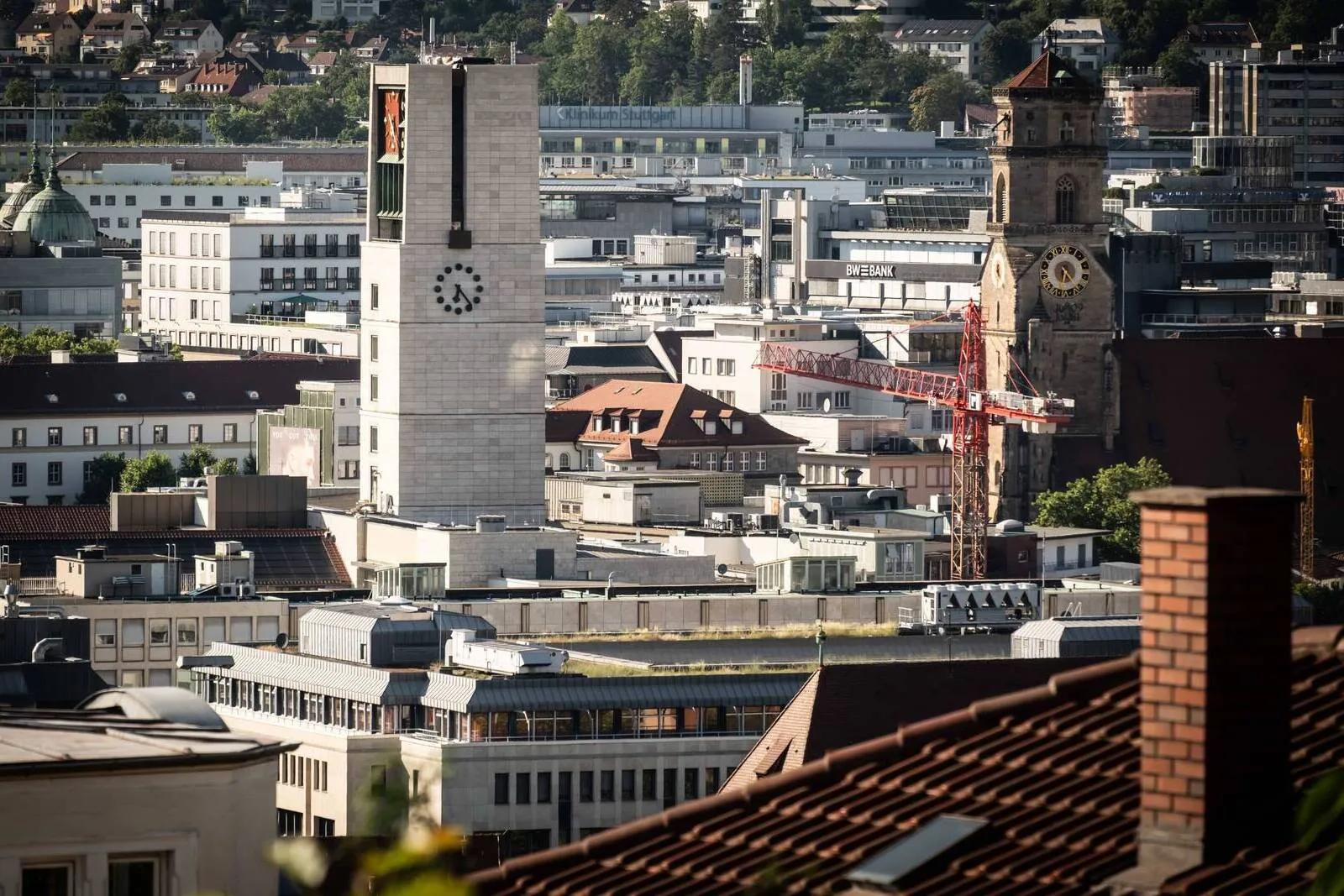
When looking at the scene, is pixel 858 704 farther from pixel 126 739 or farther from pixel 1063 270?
pixel 1063 270

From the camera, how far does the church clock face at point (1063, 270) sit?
157125mm

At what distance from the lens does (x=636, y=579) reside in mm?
111812

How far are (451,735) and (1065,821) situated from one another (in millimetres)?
58258

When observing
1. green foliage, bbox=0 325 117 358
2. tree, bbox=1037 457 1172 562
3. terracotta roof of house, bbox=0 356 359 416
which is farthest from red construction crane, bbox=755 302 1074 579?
green foliage, bbox=0 325 117 358

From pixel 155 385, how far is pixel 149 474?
11.4 m

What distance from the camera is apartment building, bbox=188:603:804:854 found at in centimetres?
7900

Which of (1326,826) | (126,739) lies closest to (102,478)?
(126,739)

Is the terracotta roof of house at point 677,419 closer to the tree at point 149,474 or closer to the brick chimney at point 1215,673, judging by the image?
the tree at point 149,474

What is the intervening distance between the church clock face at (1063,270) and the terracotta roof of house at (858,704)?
3115 inches

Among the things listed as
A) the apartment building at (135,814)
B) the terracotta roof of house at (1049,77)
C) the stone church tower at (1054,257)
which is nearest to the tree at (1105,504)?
the stone church tower at (1054,257)

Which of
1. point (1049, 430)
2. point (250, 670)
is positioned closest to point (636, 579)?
point (250, 670)

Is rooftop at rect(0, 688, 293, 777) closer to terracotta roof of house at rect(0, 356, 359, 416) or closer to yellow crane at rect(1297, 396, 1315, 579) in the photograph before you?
yellow crane at rect(1297, 396, 1315, 579)

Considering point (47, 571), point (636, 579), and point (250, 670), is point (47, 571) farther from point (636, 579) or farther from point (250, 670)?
point (250, 670)

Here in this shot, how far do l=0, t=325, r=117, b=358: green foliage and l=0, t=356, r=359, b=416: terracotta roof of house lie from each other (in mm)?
14564
